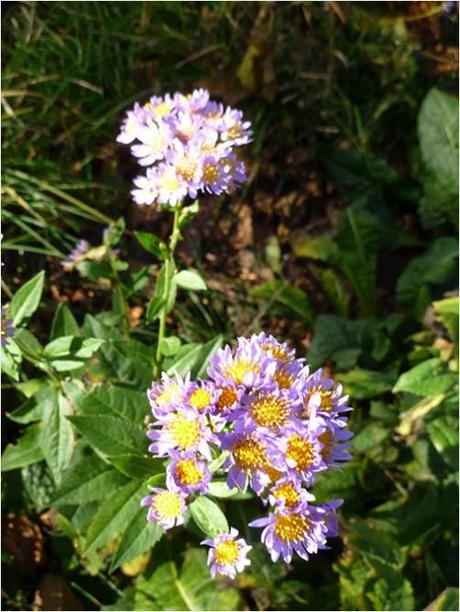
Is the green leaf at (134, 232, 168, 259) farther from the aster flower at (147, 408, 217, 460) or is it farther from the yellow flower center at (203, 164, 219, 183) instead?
the aster flower at (147, 408, 217, 460)

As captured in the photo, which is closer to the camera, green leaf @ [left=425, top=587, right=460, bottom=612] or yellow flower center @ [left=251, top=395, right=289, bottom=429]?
yellow flower center @ [left=251, top=395, right=289, bottom=429]

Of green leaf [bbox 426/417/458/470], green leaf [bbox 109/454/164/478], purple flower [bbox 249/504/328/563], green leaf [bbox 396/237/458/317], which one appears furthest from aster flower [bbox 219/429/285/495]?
green leaf [bbox 396/237/458/317]

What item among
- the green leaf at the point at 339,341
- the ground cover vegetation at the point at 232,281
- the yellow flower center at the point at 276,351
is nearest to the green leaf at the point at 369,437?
the ground cover vegetation at the point at 232,281

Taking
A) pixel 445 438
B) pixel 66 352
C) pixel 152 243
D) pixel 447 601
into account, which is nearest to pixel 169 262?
pixel 152 243

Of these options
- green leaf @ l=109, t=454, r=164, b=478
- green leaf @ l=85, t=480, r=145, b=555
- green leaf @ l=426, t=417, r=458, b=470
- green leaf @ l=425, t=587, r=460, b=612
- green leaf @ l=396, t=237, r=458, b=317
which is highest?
green leaf @ l=396, t=237, r=458, b=317

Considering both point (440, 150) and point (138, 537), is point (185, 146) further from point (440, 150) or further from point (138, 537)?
point (440, 150)

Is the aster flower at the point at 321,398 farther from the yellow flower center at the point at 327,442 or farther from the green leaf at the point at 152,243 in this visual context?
the green leaf at the point at 152,243
